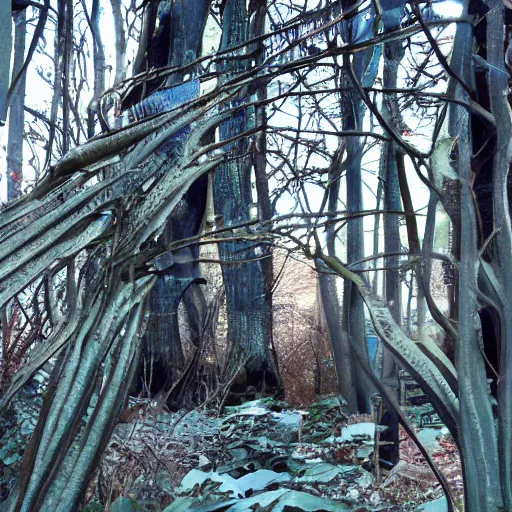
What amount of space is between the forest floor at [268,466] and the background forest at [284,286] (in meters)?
0.01

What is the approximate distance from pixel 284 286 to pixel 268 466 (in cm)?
107

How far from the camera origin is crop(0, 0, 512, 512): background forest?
6.02 ft

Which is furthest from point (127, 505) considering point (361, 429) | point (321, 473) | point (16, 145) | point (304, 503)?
point (16, 145)

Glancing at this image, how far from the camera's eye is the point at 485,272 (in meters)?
2.25

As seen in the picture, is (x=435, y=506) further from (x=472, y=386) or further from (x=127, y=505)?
(x=127, y=505)

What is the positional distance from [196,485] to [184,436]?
2.06 ft

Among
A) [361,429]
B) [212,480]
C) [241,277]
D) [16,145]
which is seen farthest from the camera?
[16,145]

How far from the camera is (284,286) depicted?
11.5 feet

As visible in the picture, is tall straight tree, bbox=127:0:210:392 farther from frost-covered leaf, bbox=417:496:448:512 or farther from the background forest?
frost-covered leaf, bbox=417:496:448:512

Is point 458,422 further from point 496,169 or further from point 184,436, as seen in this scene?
point 184,436

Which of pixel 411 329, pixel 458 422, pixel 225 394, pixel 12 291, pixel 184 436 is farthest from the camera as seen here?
pixel 225 394

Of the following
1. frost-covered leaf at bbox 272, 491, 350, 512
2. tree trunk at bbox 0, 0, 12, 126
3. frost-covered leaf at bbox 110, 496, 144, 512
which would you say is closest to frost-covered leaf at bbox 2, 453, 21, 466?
Result: frost-covered leaf at bbox 110, 496, 144, 512

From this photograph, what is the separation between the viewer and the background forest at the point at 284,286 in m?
1.84

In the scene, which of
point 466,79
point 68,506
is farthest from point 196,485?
point 466,79
